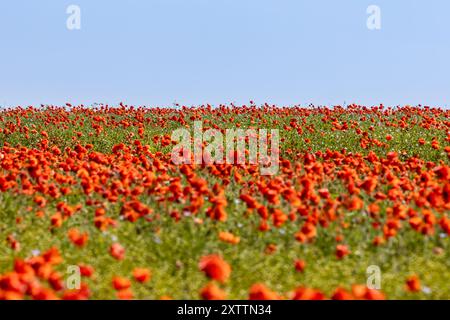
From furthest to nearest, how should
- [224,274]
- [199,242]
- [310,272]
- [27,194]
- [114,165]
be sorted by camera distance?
[114,165] < [27,194] < [199,242] < [310,272] < [224,274]

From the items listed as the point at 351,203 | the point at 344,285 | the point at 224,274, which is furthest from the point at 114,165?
the point at 224,274

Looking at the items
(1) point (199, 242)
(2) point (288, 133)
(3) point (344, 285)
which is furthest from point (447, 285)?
(2) point (288, 133)

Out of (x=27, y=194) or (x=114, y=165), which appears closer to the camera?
(x=27, y=194)

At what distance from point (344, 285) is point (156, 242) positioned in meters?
2.31

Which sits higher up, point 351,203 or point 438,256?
point 351,203

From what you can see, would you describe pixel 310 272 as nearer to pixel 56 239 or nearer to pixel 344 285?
pixel 344 285

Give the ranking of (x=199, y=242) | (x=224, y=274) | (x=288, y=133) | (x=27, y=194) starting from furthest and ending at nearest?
(x=288, y=133) < (x=27, y=194) < (x=199, y=242) < (x=224, y=274)

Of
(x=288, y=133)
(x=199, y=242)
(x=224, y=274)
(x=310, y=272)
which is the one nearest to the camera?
(x=224, y=274)

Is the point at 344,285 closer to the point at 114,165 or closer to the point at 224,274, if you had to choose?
the point at 224,274

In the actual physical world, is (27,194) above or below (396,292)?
above

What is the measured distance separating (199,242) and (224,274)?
271cm

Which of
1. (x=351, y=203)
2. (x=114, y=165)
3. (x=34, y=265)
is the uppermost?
(x=114, y=165)

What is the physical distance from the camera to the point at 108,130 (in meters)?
20.0

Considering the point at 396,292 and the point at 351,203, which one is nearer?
the point at 396,292
